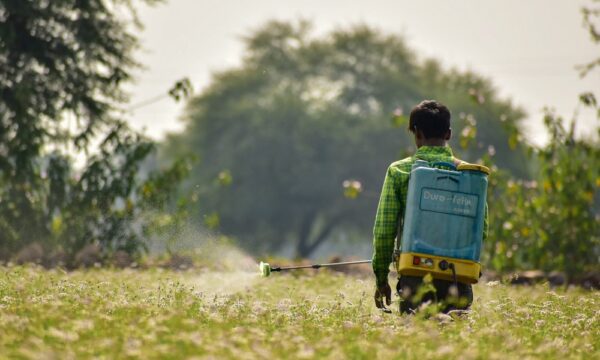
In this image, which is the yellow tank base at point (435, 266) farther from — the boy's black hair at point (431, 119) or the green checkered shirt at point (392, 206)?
the boy's black hair at point (431, 119)

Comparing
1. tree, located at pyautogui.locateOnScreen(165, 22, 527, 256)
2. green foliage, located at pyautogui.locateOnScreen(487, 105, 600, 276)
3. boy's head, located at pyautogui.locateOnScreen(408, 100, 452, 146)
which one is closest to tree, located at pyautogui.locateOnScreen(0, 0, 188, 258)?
green foliage, located at pyautogui.locateOnScreen(487, 105, 600, 276)

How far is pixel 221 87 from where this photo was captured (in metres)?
57.6

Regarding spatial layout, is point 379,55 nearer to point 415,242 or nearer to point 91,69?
point 91,69

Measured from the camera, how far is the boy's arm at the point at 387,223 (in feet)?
22.7

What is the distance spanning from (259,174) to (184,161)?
3417 centimetres

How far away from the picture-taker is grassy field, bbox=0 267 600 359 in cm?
530

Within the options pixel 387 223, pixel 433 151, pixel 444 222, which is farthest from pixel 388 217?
pixel 433 151

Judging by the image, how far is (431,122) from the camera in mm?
7031

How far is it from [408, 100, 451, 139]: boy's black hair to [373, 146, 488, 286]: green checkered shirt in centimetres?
11

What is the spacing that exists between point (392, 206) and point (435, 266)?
0.52 m

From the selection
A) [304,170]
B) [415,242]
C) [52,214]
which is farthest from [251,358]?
[304,170]

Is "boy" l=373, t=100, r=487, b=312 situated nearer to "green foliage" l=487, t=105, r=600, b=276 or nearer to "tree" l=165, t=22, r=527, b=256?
"green foliage" l=487, t=105, r=600, b=276

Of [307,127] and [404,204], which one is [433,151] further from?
[307,127]

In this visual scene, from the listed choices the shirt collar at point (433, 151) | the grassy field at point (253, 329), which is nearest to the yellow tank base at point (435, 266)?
the grassy field at point (253, 329)
